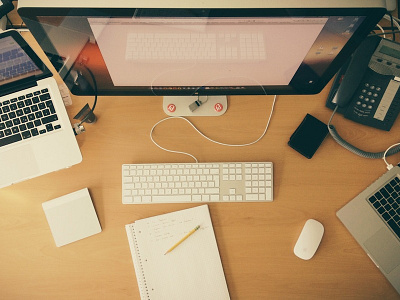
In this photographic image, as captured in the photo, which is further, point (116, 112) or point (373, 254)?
point (116, 112)

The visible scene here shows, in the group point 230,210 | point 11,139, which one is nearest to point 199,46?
point 230,210

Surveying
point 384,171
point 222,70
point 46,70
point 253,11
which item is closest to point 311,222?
point 384,171

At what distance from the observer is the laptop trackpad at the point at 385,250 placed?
846 millimetres

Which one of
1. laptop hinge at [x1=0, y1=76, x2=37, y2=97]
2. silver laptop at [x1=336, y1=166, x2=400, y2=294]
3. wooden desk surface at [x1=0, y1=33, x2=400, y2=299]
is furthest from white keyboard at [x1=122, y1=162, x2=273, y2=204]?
laptop hinge at [x1=0, y1=76, x2=37, y2=97]

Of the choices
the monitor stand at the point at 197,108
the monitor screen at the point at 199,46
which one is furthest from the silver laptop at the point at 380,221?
the monitor stand at the point at 197,108

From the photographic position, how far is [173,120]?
985 mm

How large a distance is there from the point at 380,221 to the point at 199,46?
68cm

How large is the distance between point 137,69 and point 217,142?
33 cm

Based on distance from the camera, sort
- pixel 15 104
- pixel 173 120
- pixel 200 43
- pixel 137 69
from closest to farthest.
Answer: pixel 200 43 < pixel 137 69 < pixel 15 104 < pixel 173 120

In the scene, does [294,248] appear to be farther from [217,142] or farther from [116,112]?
[116,112]

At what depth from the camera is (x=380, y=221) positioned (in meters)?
0.86

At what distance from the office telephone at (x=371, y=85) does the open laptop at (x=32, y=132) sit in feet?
2.61

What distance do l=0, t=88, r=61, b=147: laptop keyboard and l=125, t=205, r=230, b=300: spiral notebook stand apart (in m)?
0.37

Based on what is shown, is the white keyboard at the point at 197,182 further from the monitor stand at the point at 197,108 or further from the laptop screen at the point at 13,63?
the laptop screen at the point at 13,63
